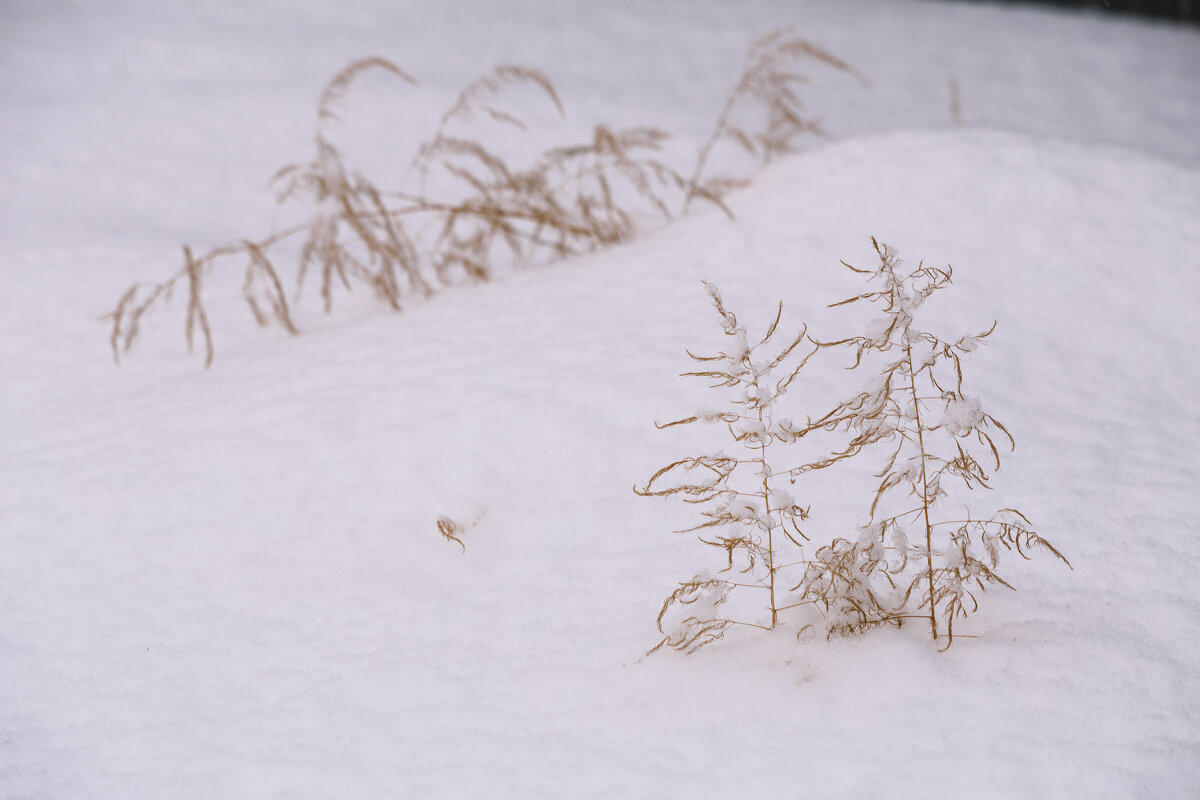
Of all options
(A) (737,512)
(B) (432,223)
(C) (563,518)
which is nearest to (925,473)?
(A) (737,512)

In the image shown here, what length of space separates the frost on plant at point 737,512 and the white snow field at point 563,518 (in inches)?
1.8

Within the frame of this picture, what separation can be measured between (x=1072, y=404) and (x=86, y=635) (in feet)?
5.91

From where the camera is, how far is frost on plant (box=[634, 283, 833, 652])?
1.16m

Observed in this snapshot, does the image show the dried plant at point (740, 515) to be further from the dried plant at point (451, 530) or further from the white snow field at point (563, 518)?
the dried plant at point (451, 530)

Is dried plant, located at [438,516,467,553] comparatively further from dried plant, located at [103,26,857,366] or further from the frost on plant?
dried plant, located at [103,26,857,366]

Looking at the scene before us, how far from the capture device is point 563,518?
1584 mm

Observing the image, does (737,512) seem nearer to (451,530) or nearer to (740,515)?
(740,515)

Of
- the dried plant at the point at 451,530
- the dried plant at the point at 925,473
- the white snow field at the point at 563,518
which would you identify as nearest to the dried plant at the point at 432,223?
the white snow field at the point at 563,518

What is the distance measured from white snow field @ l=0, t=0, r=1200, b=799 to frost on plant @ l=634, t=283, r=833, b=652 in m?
0.05

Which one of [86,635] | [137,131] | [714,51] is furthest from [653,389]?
[714,51]

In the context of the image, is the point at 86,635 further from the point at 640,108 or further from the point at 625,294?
the point at 640,108

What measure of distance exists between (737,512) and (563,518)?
17.3 inches

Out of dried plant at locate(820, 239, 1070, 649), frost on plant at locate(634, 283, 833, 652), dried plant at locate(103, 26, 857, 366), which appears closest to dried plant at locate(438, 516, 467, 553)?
frost on plant at locate(634, 283, 833, 652)

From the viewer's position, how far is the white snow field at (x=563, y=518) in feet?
3.85
